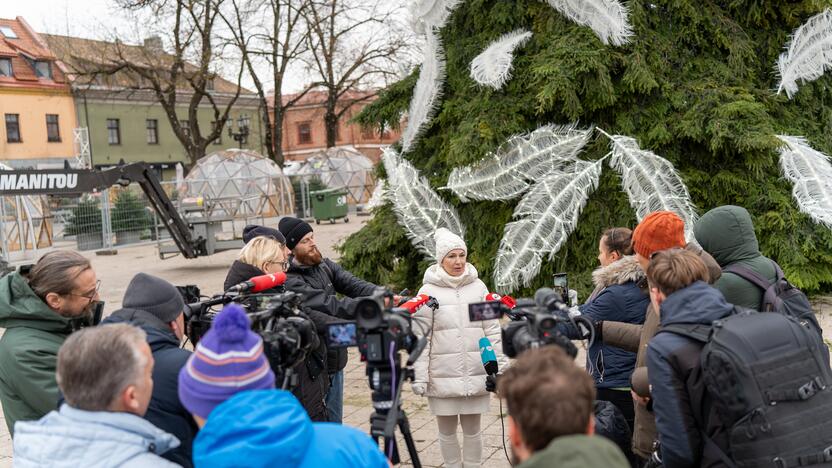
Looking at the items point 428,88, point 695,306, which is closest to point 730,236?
point 695,306

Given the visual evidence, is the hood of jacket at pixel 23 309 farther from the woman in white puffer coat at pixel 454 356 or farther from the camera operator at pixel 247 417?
the woman in white puffer coat at pixel 454 356

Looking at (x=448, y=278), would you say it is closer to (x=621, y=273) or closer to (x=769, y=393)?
(x=621, y=273)

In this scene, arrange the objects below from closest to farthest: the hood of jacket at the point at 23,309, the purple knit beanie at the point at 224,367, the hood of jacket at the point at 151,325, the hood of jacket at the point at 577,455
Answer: the hood of jacket at the point at 577,455
the purple knit beanie at the point at 224,367
the hood of jacket at the point at 151,325
the hood of jacket at the point at 23,309

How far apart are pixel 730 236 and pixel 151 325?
2.77 m

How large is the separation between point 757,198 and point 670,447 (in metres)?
5.72

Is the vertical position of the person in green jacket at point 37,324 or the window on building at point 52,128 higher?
the window on building at point 52,128

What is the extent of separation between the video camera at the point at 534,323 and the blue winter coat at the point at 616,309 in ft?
3.34

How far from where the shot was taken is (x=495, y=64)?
312 inches

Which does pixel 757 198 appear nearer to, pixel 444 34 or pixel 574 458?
pixel 444 34

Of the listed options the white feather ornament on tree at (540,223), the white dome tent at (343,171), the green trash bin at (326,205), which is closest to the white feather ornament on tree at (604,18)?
the white feather ornament on tree at (540,223)

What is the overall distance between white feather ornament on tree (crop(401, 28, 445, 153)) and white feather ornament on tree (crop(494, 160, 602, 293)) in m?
1.92

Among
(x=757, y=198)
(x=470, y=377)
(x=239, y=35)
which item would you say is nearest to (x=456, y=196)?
(x=757, y=198)

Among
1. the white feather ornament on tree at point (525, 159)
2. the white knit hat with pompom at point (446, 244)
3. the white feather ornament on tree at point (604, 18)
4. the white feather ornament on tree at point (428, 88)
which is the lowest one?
the white knit hat with pompom at point (446, 244)

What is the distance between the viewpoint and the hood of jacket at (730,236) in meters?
3.65
